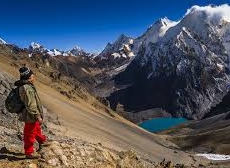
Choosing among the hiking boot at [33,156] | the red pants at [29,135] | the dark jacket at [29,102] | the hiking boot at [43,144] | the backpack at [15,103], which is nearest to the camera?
the dark jacket at [29,102]

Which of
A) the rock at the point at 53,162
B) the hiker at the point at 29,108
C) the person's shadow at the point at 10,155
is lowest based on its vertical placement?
the person's shadow at the point at 10,155

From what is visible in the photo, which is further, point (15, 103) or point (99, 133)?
point (99, 133)

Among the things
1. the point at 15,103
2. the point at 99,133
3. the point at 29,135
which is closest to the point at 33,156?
the point at 29,135

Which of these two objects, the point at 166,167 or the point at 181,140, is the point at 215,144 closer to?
the point at 181,140

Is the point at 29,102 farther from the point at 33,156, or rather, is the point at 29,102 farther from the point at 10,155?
the point at 10,155

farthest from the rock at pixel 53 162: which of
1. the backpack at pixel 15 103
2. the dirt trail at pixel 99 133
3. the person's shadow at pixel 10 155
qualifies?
the dirt trail at pixel 99 133

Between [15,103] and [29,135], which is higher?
[15,103]

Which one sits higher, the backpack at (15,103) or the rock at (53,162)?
the backpack at (15,103)

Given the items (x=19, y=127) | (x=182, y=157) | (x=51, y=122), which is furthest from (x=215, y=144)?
(x=19, y=127)

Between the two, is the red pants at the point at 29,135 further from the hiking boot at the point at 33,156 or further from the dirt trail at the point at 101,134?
the dirt trail at the point at 101,134
